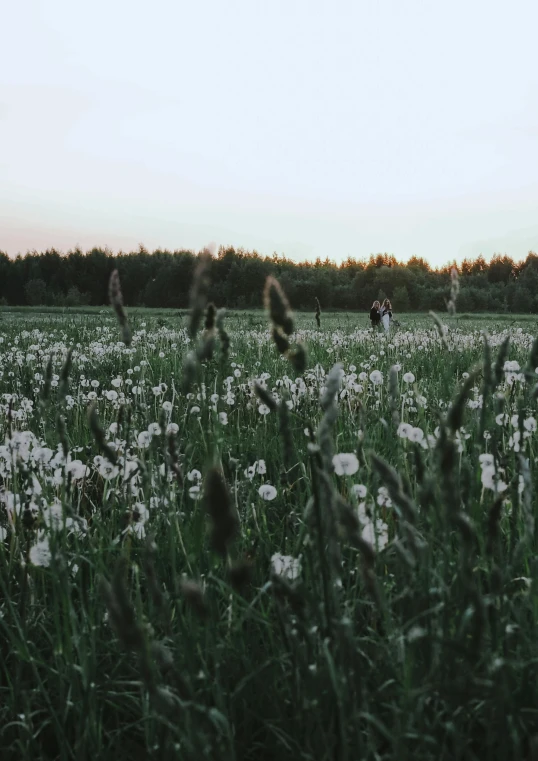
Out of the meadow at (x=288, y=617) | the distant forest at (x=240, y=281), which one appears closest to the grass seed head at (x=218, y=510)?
the meadow at (x=288, y=617)

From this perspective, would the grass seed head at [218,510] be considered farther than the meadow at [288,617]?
No

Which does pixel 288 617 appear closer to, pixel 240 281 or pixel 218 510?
pixel 218 510

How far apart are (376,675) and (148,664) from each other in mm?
947

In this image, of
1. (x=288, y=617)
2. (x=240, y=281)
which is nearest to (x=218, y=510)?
(x=288, y=617)

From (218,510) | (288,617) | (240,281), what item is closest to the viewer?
(218,510)

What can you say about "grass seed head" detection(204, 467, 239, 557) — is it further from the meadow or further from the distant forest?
the distant forest

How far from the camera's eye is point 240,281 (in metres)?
78.4

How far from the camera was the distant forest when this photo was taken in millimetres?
73062

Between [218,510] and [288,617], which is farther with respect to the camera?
[288,617]

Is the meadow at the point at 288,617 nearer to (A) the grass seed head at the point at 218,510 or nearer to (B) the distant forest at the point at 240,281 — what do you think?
(A) the grass seed head at the point at 218,510

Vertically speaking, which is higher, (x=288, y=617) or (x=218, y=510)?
(x=218, y=510)

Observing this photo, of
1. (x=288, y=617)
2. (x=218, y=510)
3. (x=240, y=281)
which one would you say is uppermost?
(x=240, y=281)

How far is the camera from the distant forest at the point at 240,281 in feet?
240

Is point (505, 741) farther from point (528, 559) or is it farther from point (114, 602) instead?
point (528, 559)
